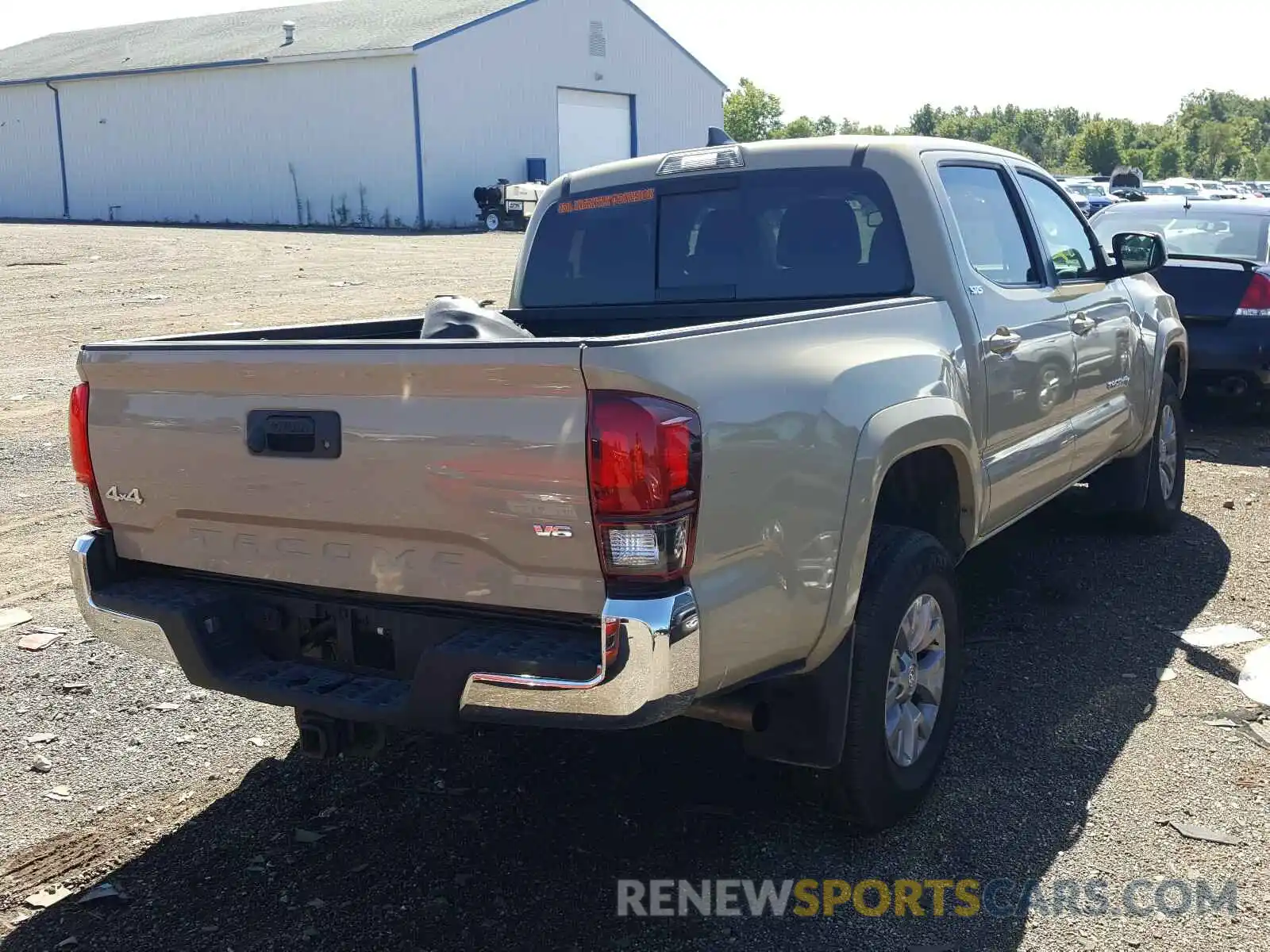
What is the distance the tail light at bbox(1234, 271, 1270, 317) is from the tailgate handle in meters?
7.83

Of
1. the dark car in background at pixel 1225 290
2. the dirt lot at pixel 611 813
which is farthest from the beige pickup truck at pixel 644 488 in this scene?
the dark car in background at pixel 1225 290

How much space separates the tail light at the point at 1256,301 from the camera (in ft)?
29.6

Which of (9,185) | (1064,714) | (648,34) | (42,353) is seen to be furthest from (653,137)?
(1064,714)

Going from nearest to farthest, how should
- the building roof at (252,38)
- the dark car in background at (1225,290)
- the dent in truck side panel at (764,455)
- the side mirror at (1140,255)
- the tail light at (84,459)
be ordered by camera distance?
the dent in truck side panel at (764,455), the tail light at (84,459), the side mirror at (1140,255), the dark car in background at (1225,290), the building roof at (252,38)

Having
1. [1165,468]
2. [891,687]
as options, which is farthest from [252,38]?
[891,687]

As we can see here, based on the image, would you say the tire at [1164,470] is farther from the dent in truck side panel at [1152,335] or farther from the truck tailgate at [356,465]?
the truck tailgate at [356,465]

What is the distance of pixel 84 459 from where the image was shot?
145 inches

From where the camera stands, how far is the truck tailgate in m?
2.90

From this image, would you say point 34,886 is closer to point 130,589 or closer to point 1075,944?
point 130,589

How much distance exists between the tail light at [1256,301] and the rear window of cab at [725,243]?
5801 millimetres

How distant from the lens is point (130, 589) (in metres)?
3.64

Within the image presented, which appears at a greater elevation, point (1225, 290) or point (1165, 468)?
point (1225, 290)

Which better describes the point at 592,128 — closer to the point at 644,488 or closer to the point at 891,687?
the point at 891,687

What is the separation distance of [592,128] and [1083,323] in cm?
3485
